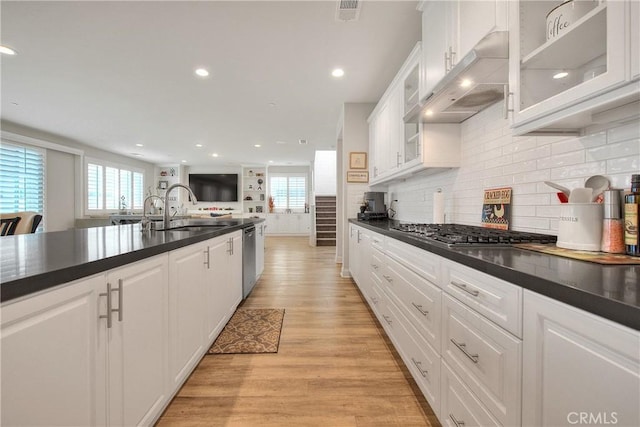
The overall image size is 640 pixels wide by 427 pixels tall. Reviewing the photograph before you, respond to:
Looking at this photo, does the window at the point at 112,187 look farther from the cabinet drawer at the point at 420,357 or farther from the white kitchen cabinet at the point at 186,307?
the cabinet drawer at the point at 420,357

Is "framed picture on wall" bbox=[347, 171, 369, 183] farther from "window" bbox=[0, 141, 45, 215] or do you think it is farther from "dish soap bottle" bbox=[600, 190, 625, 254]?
"window" bbox=[0, 141, 45, 215]

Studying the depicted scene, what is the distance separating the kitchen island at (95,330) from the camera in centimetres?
66

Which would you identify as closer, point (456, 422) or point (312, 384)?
point (456, 422)

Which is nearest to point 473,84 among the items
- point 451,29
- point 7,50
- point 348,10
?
point 451,29

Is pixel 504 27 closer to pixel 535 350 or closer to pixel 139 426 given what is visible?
pixel 535 350

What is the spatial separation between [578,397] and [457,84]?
1523 mm

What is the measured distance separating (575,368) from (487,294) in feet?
0.99

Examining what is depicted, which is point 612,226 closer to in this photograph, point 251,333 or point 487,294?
point 487,294

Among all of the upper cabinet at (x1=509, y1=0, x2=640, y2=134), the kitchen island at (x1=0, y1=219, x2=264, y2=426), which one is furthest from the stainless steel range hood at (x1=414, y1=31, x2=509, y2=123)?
the kitchen island at (x1=0, y1=219, x2=264, y2=426)

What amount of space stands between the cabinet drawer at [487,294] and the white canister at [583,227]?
1.49ft

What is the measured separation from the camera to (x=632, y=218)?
0.94 meters

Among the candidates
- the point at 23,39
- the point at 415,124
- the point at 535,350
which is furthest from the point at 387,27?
the point at 23,39

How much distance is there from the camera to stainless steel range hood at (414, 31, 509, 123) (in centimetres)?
125

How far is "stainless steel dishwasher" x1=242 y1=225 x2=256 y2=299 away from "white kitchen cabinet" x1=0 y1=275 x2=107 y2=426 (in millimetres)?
1989
